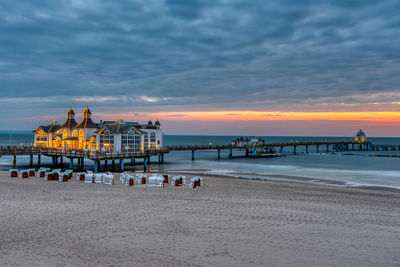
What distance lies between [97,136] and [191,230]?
1538 inches

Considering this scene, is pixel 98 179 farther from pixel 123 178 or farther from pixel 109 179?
pixel 123 178

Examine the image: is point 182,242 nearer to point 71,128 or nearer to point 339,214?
point 339,214

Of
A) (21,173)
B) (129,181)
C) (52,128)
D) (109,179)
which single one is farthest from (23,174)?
(52,128)

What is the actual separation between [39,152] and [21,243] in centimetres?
4225

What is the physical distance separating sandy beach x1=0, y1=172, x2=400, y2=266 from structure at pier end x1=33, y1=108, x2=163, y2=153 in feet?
91.1

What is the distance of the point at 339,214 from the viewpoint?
53.0 ft

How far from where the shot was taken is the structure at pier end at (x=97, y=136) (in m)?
48.2

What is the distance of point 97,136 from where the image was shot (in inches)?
1914

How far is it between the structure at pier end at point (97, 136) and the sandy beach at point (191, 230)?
91.1 feet

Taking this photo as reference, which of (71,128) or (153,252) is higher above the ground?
(71,128)

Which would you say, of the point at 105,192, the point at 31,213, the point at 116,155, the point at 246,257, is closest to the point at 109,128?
the point at 116,155

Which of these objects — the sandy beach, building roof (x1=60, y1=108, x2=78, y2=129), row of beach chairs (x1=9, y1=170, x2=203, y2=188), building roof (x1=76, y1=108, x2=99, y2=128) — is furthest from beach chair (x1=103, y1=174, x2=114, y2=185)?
building roof (x1=60, y1=108, x2=78, y2=129)

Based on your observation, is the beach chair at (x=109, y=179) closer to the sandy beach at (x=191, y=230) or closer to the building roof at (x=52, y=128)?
the sandy beach at (x=191, y=230)

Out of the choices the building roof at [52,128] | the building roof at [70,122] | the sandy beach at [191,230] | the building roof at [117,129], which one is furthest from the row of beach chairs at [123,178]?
the building roof at [52,128]
